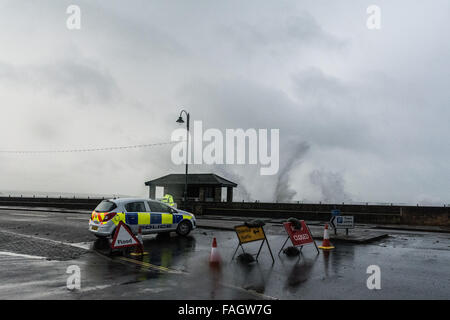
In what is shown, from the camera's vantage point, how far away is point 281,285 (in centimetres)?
648

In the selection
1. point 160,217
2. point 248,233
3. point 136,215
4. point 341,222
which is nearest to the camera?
point 248,233

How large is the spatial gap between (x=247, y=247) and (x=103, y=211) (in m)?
4.85

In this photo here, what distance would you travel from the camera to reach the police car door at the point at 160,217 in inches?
494

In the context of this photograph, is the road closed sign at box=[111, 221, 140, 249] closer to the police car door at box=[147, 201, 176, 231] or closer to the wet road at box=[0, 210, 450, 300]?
the wet road at box=[0, 210, 450, 300]

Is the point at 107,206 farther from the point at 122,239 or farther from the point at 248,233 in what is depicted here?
the point at 248,233

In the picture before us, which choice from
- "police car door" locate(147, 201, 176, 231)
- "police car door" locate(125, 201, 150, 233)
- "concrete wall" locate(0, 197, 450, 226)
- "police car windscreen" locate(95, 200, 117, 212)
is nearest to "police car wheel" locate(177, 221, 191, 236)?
"police car door" locate(147, 201, 176, 231)

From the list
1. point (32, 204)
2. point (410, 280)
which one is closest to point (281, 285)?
point (410, 280)

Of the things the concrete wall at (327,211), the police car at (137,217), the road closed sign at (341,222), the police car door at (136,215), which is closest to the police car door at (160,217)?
the police car at (137,217)

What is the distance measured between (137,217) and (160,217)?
3.19 feet

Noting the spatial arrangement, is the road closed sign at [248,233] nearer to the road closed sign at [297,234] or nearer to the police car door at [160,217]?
the road closed sign at [297,234]

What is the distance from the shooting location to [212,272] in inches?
298

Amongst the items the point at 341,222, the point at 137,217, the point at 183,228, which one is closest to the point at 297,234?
the point at 341,222

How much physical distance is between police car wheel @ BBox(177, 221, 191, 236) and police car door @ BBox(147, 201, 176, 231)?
29cm
